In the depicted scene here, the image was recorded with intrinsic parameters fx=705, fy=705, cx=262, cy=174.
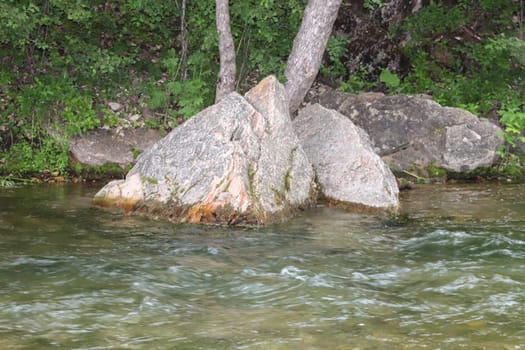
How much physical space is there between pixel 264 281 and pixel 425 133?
7391 millimetres

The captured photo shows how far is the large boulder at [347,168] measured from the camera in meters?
9.88

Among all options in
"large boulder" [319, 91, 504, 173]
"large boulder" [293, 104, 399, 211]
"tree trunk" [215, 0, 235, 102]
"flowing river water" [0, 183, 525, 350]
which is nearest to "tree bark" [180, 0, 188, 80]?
"tree trunk" [215, 0, 235, 102]

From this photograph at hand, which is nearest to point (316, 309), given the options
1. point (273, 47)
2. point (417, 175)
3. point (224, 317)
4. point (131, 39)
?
point (224, 317)

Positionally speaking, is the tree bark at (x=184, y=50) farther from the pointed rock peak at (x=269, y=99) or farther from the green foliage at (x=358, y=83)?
the pointed rock peak at (x=269, y=99)

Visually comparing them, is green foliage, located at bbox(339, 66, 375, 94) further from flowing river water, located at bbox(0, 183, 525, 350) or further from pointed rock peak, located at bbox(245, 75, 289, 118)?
flowing river water, located at bbox(0, 183, 525, 350)

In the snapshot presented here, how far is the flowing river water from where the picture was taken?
5152mm

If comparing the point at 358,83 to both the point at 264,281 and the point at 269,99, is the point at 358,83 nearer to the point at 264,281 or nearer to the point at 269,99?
the point at 269,99

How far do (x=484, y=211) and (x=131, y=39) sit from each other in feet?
28.5

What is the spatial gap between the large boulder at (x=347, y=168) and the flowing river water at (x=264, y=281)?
0.40 meters

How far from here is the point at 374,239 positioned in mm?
8258

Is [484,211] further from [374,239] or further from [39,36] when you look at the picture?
[39,36]

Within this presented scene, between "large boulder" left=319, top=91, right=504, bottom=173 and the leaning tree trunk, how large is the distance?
48.7 inches

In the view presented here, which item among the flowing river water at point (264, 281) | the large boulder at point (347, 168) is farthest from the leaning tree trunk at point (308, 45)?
the flowing river water at point (264, 281)

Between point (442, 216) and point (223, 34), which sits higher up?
point (223, 34)
